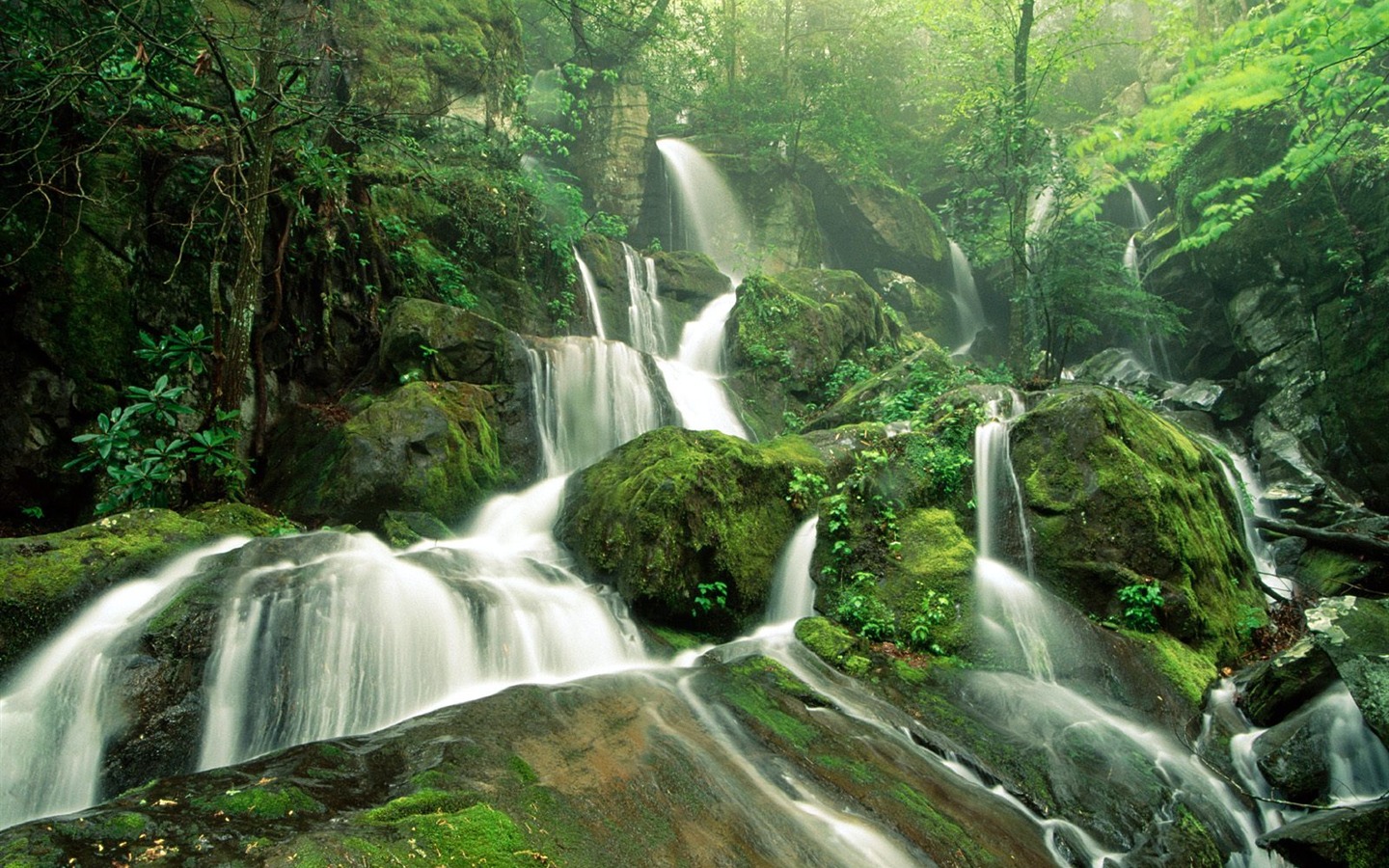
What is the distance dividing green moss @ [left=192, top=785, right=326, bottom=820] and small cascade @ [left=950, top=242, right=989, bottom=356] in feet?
69.9

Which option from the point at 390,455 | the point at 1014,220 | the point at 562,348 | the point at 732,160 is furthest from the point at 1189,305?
the point at 390,455

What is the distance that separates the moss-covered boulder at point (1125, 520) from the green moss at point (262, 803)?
20.6 feet

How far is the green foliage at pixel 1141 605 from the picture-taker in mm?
6102

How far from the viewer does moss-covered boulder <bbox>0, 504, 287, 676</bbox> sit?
4.13 metres

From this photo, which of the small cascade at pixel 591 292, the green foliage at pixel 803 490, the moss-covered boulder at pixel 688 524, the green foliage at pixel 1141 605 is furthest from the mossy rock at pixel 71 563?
the small cascade at pixel 591 292

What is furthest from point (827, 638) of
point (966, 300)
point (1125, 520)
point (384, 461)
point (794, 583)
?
point (966, 300)

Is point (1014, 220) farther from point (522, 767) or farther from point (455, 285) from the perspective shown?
point (522, 767)

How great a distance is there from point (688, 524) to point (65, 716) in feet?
14.5

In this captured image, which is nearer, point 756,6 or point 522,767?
point 522,767

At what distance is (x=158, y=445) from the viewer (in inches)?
235

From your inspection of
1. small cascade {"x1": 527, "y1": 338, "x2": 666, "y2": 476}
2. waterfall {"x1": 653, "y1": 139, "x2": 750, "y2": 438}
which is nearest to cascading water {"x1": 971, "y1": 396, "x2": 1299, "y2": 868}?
small cascade {"x1": 527, "y1": 338, "x2": 666, "y2": 476}

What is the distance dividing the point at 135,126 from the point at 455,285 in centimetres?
451

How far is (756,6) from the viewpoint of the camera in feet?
77.2

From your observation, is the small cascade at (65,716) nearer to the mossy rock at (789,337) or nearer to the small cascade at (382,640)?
the small cascade at (382,640)
